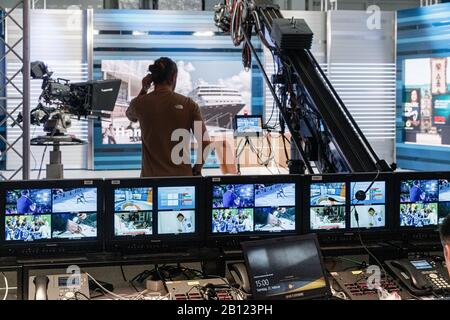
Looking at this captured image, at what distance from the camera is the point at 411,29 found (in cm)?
1177

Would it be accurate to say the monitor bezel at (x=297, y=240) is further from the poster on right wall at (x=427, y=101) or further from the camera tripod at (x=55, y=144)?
the poster on right wall at (x=427, y=101)

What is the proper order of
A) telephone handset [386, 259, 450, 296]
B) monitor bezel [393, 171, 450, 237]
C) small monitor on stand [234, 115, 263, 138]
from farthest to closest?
small monitor on stand [234, 115, 263, 138] → monitor bezel [393, 171, 450, 237] → telephone handset [386, 259, 450, 296]

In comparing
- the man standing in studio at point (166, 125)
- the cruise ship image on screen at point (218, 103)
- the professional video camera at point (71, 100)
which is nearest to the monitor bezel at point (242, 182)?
the man standing in studio at point (166, 125)

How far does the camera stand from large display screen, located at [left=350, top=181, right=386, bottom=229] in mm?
3383

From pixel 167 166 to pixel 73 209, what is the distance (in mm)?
1096

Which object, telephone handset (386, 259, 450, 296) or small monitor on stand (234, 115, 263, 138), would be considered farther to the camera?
small monitor on stand (234, 115, 263, 138)

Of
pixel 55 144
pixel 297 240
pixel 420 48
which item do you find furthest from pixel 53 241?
pixel 420 48

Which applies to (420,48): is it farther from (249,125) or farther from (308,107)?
(308,107)

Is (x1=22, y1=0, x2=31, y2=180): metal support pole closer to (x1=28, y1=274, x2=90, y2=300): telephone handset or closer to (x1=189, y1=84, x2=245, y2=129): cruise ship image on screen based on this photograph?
(x1=28, y1=274, x2=90, y2=300): telephone handset

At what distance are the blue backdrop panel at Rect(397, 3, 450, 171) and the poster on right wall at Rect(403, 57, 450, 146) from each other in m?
0.12

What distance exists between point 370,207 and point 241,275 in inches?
32.6

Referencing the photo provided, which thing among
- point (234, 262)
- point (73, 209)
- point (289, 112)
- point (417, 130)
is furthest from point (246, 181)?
point (417, 130)

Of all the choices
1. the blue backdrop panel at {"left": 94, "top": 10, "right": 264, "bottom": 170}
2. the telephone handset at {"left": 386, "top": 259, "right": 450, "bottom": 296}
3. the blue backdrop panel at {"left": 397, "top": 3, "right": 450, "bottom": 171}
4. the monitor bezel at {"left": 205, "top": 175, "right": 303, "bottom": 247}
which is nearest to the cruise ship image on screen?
the blue backdrop panel at {"left": 94, "top": 10, "right": 264, "bottom": 170}
